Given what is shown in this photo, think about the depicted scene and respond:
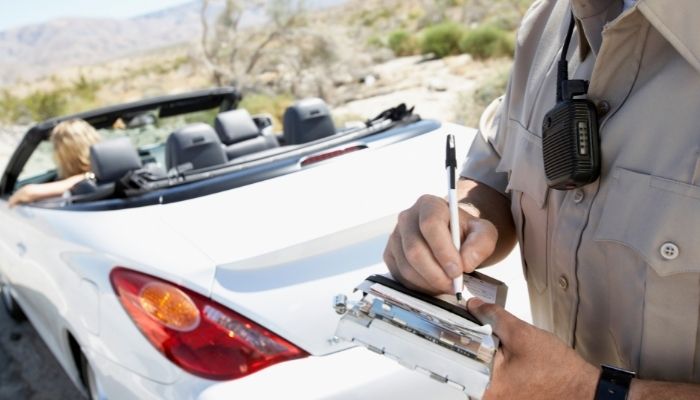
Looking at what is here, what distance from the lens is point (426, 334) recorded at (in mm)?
872

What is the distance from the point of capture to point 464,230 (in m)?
1.11

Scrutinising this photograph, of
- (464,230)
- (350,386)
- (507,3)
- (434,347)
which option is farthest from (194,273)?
(507,3)

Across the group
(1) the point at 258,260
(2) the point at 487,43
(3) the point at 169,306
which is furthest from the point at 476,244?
(2) the point at 487,43

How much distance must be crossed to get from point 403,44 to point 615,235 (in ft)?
72.1

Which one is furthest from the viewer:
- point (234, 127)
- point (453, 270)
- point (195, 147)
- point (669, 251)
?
point (234, 127)

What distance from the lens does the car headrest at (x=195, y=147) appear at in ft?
11.0

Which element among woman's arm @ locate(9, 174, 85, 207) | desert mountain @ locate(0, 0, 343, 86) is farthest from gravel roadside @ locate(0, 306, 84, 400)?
desert mountain @ locate(0, 0, 343, 86)

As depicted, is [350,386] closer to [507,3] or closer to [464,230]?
[464,230]

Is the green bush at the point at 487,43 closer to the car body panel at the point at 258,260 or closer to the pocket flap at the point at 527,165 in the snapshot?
the car body panel at the point at 258,260

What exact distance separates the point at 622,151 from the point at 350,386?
3.33 ft

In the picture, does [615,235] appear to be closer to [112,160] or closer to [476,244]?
[476,244]

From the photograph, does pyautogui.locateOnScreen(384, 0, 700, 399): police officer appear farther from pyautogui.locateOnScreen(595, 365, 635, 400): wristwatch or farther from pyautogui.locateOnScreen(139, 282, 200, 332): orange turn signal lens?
pyautogui.locateOnScreen(139, 282, 200, 332): orange turn signal lens

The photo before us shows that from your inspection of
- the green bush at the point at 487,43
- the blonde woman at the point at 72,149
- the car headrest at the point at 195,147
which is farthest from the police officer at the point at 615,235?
the green bush at the point at 487,43

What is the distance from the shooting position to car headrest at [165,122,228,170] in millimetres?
3359
